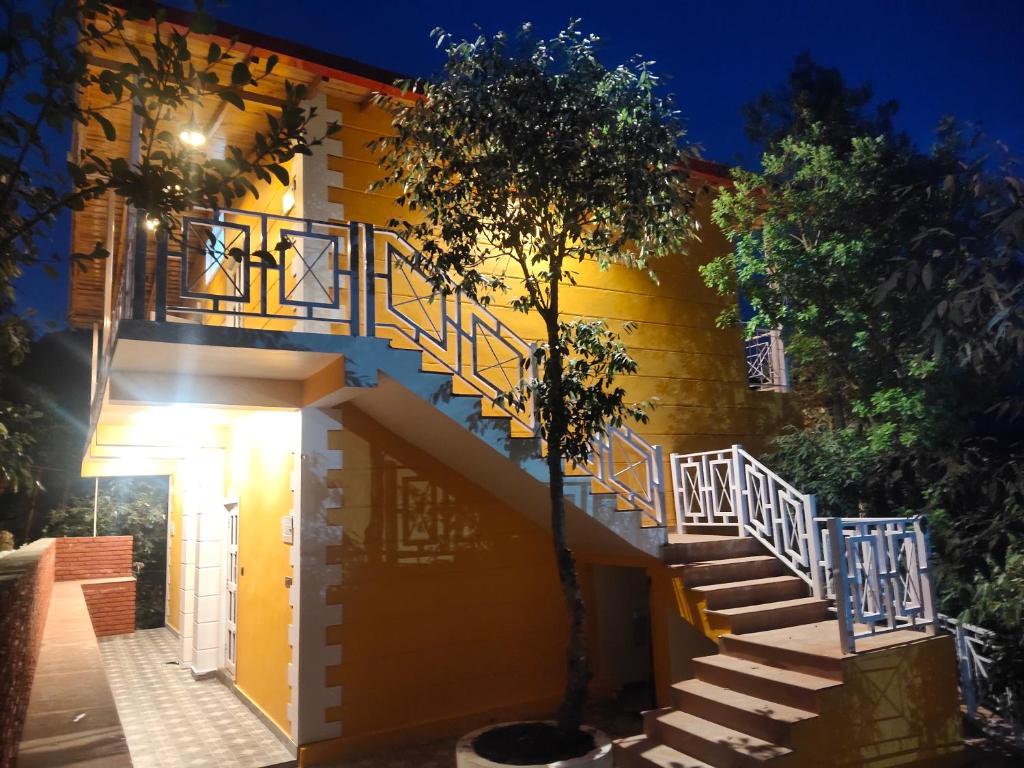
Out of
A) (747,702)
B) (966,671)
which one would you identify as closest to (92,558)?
(747,702)

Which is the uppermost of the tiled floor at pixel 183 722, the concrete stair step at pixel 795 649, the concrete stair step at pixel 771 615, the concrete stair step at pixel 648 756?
the concrete stair step at pixel 771 615

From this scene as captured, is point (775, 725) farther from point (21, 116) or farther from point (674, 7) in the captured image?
point (674, 7)

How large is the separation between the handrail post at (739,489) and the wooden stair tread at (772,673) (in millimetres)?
1419

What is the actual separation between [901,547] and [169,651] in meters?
10.3

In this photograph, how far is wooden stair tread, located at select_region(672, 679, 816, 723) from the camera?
509cm

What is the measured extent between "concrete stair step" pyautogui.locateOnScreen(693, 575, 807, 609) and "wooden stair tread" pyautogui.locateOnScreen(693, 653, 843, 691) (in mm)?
469

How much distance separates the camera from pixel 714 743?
5168 mm

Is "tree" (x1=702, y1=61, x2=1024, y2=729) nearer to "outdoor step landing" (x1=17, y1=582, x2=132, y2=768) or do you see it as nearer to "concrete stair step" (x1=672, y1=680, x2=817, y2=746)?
"concrete stair step" (x1=672, y1=680, x2=817, y2=746)

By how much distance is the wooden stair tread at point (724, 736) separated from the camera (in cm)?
491

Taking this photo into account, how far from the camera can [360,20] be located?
85.9 m

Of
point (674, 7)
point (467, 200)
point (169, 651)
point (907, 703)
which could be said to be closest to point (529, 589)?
point (907, 703)

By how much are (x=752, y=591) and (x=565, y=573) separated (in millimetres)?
2646

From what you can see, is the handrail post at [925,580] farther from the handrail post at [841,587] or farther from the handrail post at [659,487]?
the handrail post at [659,487]

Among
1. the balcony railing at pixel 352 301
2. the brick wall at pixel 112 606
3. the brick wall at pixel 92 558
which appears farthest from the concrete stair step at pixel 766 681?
the brick wall at pixel 92 558
